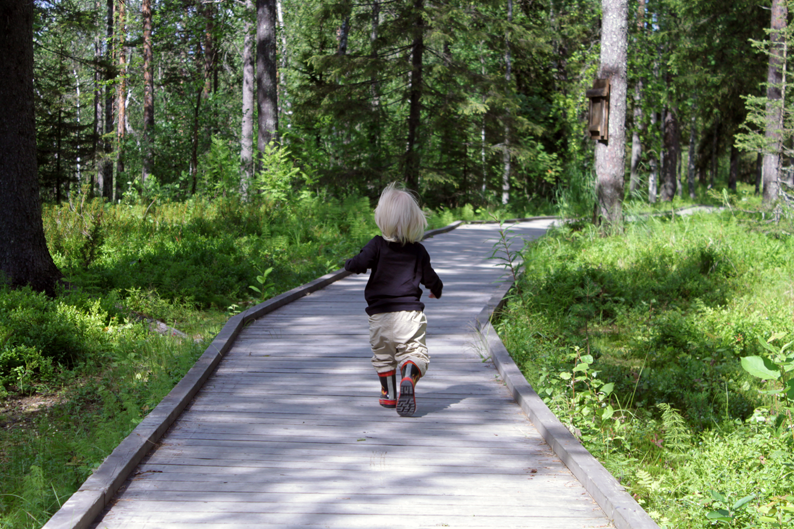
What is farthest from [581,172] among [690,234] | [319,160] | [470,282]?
[319,160]

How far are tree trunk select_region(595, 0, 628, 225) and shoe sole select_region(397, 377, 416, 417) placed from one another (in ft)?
30.1

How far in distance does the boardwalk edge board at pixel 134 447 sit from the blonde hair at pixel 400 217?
6.92 ft

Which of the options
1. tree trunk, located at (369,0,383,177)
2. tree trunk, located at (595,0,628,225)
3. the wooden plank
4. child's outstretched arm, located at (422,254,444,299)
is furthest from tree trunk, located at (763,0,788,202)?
the wooden plank

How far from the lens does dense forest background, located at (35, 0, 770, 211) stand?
2002 centimetres

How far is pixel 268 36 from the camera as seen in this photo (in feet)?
58.2

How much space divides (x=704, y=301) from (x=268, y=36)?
13.4 m

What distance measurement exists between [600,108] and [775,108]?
873 cm

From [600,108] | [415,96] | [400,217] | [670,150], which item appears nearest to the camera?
[400,217]

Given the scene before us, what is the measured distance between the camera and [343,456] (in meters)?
4.30

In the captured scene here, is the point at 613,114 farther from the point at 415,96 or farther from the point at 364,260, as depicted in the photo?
the point at 364,260

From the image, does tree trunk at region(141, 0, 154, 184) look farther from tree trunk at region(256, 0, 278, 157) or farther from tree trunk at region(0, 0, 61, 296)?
tree trunk at region(0, 0, 61, 296)

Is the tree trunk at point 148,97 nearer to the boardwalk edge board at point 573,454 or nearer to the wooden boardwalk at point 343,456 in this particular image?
the wooden boardwalk at point 343,456

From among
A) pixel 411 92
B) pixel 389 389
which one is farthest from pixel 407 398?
pixel 411 92

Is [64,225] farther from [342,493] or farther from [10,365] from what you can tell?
[342,493]
